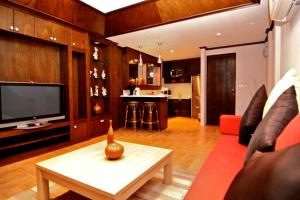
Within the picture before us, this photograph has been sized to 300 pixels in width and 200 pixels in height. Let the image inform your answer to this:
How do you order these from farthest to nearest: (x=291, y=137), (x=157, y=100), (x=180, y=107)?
(x=180, y=107)
(x=157, y=100)
(x=291, y=137)

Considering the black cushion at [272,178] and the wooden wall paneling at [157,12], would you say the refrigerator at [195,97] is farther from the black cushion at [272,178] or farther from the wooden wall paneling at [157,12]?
the black cushion at [272,178]

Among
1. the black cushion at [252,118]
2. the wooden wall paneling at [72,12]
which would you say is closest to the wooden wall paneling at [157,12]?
the wooden wall paneling at [72,12]

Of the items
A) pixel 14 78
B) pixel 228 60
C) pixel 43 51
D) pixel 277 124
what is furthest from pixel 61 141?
pixel 228 60

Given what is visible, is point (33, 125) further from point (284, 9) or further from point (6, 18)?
point (284, 9)

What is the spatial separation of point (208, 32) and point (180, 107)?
3.74 metres

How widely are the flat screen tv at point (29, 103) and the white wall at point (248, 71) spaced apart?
441 cm

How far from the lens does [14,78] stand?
289cm

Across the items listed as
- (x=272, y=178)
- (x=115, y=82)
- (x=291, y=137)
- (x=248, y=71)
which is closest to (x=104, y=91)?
(x=115, y=82)

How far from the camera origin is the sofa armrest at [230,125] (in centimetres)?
229

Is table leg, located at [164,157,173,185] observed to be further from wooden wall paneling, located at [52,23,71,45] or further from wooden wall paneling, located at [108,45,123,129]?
wooden wall paneling, located at [108,45,123,129]

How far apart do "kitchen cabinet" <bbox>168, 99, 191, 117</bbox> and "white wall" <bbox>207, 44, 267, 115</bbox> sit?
213 centimetres

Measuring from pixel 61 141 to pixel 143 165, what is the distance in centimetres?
242

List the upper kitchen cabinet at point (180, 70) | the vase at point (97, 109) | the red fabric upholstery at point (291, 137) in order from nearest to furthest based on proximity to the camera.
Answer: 1. the red fabric upholstery at point (291, 137)
2. the vase at point (97, 109)
3. the upper kitchen cabinet at point (180, 70)

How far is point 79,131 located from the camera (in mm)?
3592
